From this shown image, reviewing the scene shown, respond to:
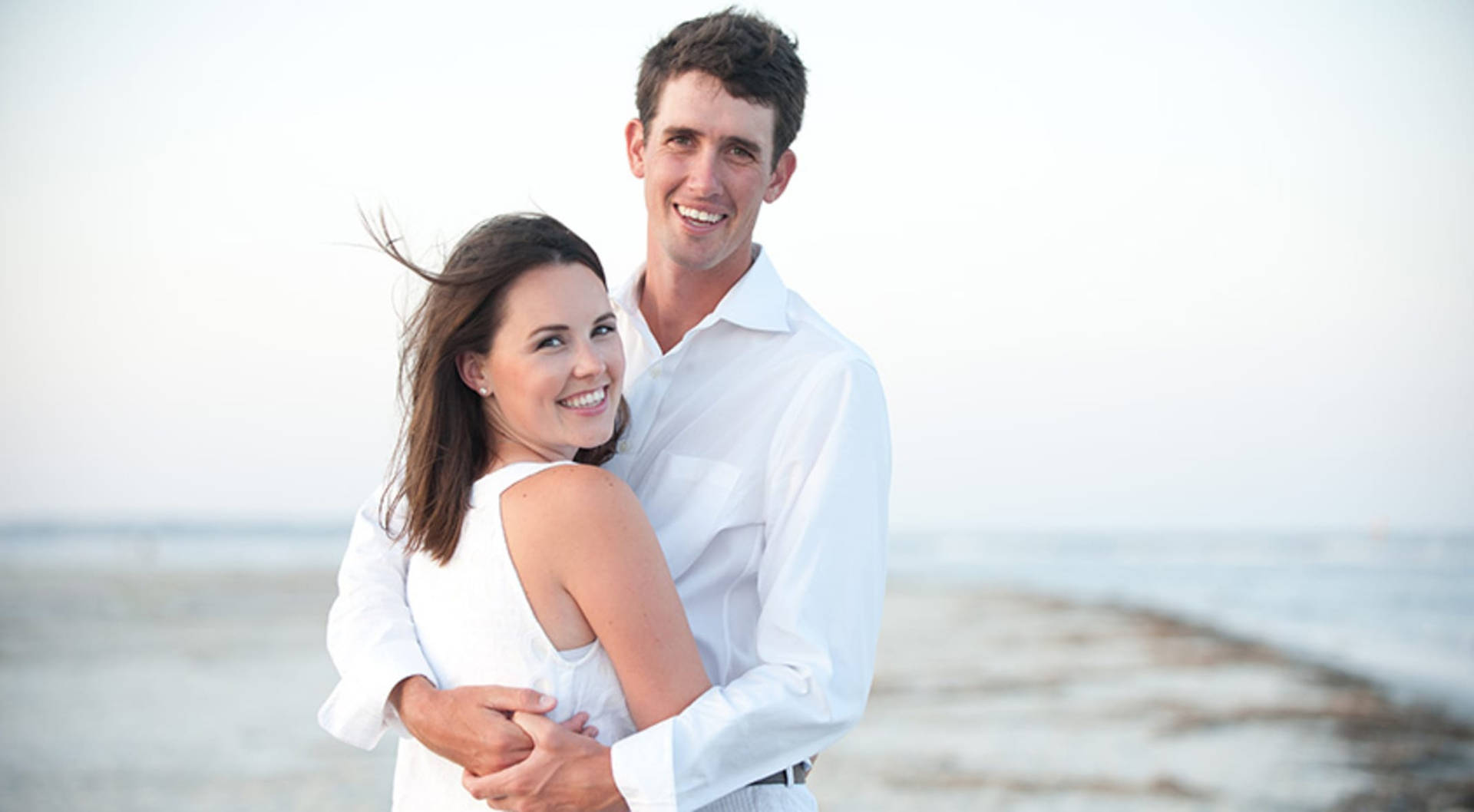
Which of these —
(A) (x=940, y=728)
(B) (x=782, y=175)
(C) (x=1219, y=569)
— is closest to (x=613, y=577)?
(B) (x=782, y=175)

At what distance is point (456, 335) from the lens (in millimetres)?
2154

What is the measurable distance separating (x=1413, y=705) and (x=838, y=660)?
30.2 feet

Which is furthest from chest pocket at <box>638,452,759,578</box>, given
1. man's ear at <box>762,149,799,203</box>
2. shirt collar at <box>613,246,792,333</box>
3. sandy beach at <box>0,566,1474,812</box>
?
sandy beach at <box>0,566,1474,812</box>

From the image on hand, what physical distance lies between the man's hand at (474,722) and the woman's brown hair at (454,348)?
24cm

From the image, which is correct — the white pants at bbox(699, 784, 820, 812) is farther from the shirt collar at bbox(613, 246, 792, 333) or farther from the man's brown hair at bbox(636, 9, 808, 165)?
the man's brown hair at bbox(636, 9, 808, 165)

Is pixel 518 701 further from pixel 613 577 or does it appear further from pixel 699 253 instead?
pixel 699 253

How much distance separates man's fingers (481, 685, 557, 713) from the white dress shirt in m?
0.14

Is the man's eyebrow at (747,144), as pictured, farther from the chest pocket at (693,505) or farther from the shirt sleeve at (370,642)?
the shirt sleeve at (370,642)

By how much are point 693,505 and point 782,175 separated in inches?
33.5

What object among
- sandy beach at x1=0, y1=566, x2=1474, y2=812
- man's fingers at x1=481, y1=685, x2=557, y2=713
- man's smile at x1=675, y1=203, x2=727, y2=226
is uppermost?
man's smile at x1=675, y1=203, x2=727, y2=226

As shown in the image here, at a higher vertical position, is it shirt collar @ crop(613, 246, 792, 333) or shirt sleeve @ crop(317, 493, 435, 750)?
shirt collar @ crop(613, 246, 792, 333)

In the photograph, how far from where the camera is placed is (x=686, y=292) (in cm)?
273

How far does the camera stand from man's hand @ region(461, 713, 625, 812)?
1.93 metres

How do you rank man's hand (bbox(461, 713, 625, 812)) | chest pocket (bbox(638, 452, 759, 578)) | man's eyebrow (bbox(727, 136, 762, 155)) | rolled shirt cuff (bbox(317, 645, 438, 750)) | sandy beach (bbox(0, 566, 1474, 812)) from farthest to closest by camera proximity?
sandy beach (bbox(0, 566, 1474, 812)) → man's eyebrow (bbox(727, 136, 762, 155)) → chest pocket (bbox(638, 452, 759, 578)) → rolled shirt cuff (bbox(317, 645, 438, 750)) → man's hand (bbox(461, 713, 625, 812))
